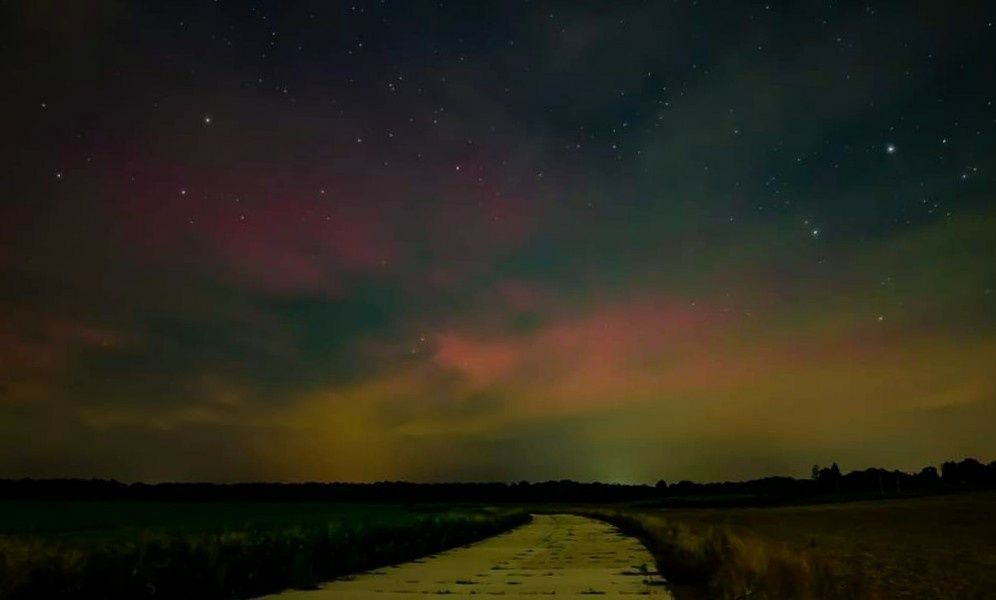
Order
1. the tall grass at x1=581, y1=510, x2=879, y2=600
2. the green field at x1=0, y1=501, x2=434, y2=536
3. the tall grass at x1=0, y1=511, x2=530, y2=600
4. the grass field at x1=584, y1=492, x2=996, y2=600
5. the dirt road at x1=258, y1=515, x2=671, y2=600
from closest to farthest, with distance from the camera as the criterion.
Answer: the tall grass at x1=0, y1=511, x2=530, y2=600 → the tall grass at x1=581, y1=510, x2=879, y2=600 → the grass field at x1=584, y1=492, x2=996, y2=600 → the dirt road at x1=258, y1=515, x2=671, y2=600 → the green field at x1=0, y1=501, x2=434, y2=536

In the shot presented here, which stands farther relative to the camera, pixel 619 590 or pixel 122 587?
pixel 619 590

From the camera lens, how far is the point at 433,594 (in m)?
11.9

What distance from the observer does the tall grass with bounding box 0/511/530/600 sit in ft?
30.1

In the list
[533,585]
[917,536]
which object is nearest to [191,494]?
[917,536]

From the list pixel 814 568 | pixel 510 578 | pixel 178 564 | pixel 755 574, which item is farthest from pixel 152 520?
pixel 814 568

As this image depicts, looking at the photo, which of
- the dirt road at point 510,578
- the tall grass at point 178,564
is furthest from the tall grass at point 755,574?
Answer: the tall grass at point 178,564

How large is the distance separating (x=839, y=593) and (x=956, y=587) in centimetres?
1151

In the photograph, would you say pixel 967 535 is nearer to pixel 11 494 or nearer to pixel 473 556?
pixel 473 556

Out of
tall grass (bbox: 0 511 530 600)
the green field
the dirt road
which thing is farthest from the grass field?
the green field

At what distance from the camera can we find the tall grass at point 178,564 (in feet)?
30.1

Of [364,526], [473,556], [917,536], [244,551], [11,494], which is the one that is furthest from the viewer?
[11,494]

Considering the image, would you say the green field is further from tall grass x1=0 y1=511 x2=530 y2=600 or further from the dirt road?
the dirt road

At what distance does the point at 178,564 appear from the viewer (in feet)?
36.8

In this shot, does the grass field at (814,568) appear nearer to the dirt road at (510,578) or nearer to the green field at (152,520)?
the dirt road at (510,578)
